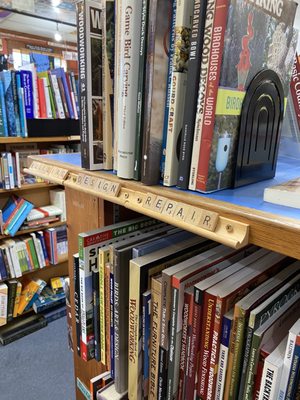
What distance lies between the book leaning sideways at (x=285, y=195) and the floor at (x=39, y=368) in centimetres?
160

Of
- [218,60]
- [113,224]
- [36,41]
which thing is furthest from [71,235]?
[36,41]

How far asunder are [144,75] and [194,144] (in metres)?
0.15

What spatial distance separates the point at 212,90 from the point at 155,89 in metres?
0.10

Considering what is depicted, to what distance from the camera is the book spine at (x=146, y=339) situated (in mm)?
571

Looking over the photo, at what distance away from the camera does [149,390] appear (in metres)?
0.62

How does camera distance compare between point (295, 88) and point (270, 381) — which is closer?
Result: point (270, 381)

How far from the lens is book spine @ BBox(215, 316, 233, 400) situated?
0.48m

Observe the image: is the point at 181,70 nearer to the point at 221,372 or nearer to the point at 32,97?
the point at 221,372

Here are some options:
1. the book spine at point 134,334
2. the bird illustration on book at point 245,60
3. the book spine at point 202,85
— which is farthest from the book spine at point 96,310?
the bird illustration on book at point 245,60

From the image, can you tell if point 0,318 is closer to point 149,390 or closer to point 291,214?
point 149,390

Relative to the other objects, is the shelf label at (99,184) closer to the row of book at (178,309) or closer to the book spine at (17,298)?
the row of book at (178,309)

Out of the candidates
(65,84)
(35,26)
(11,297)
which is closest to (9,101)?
(65,84)

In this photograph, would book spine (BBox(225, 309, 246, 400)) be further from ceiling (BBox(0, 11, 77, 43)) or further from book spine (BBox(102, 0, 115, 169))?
ceiling (BBox(0, 11, 77, 43))

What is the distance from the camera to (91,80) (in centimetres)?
58
